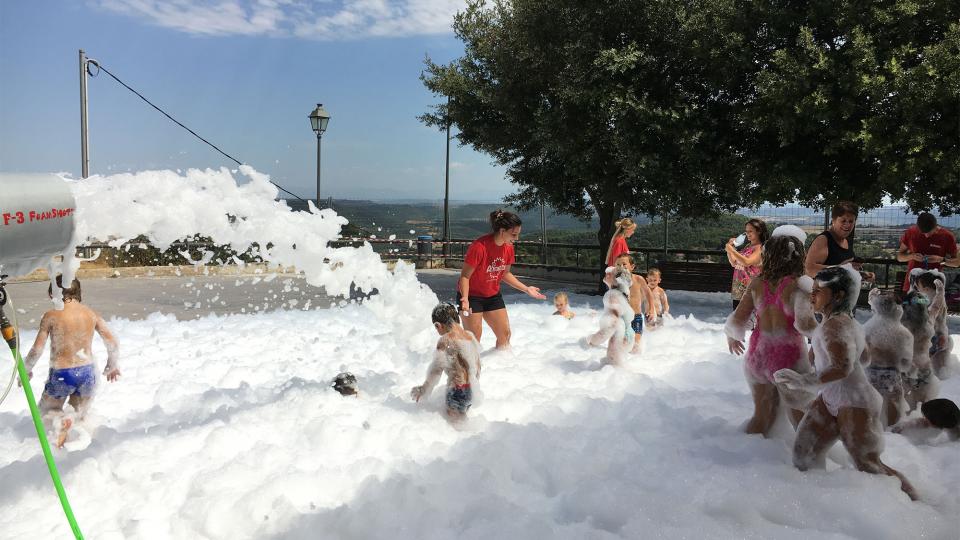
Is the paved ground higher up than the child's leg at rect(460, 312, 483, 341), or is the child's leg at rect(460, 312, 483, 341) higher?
the child's leg at rect(460, 312, 483, 341)

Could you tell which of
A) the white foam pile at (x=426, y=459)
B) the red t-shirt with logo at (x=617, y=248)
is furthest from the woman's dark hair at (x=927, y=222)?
the red t-shirt with logo at (x=617, y=248)

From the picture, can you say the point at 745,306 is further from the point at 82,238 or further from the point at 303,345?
the point at 303,345

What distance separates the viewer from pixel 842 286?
3.66m

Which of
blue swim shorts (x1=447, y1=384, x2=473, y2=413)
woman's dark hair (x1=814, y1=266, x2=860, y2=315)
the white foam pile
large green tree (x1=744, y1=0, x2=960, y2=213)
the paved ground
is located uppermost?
large green tree (x1=744, y1=0, x2=960, y2=213)

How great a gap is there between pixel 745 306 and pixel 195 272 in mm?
17579

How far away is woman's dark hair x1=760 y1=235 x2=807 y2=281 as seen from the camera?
4.26m

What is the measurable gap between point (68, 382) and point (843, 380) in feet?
17.6

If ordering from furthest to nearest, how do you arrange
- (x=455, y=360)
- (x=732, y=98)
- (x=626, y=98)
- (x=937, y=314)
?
(x=732, y=98), (x=626, y=98), (x=937, y=314), (x=455, y=360)

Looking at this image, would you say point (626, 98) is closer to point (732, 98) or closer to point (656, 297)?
point (732, 98)

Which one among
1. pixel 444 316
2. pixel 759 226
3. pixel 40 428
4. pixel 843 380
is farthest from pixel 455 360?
pixel 759 226

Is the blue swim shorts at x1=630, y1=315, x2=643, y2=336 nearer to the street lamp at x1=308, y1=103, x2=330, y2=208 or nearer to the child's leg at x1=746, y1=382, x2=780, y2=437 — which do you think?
the child's leg at x1=746, y1=382, x2=780, y2=437

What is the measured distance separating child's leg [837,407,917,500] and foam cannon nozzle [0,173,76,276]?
4.18 metres

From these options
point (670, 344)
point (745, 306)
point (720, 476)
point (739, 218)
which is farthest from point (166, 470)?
point (739, 218)

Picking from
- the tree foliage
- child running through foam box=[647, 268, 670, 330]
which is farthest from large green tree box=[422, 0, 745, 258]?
child running through foam box=[647, 268, 670, 330]
